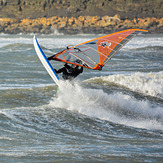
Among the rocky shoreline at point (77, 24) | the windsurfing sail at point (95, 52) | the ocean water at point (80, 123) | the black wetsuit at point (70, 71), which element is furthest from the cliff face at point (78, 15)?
the black wetsuit at point (70, 71)

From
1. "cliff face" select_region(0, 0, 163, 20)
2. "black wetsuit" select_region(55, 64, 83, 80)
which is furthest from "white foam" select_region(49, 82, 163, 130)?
"cliff face" select_region(0, 0, 163, 20)

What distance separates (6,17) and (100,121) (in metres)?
135

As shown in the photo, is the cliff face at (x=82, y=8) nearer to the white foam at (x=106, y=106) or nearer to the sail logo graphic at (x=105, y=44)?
the sail logo graphic at (x=105, y=44)

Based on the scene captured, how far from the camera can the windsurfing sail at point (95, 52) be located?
8672 millimetres

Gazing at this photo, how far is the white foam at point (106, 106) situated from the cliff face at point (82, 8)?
122 meters

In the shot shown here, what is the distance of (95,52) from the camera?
9.52 m

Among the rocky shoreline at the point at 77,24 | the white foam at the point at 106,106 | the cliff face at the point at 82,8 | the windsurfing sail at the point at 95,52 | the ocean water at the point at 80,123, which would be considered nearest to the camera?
the ocean water at the point at 80,123

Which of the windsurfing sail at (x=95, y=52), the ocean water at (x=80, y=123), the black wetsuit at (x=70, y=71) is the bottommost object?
the ocean water at (x=80, y=123)

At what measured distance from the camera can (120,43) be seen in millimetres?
9812

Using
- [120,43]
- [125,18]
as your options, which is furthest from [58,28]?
[120,43]

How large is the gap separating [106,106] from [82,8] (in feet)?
434

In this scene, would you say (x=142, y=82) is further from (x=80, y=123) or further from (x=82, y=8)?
(x=82, y=8)

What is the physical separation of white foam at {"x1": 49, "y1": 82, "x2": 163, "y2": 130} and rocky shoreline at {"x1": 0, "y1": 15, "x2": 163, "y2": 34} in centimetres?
10147

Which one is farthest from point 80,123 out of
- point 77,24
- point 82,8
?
point 82,8
